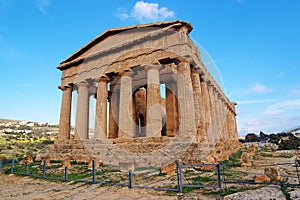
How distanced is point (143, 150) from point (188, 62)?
24.2 ft

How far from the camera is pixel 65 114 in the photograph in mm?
21969

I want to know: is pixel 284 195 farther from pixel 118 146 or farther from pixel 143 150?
pixel 118 146

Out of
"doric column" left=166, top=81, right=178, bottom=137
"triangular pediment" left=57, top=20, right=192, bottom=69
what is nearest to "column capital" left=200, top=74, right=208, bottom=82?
"doric column" left=166, top=81, right=178, bottom=137

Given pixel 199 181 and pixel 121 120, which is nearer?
pixel 199 181

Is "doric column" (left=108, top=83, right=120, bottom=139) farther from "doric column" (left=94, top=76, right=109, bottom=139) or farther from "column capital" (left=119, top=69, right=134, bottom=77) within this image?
"column capital" (left=119, top=69, right=134, bottom=77)

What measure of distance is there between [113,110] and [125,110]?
20.5 ft

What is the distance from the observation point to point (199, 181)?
8.14 metres

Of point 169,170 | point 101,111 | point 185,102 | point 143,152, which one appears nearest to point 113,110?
point 101,111

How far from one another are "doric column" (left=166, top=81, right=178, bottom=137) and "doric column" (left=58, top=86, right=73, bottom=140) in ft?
33.4

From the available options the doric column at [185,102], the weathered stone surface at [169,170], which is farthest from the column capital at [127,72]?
the weathered stone surface at [169,170]

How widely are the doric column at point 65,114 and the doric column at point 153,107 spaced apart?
9600 millimetres

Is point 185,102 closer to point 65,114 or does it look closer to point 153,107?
point 153,107

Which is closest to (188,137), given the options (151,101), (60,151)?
(151,101)

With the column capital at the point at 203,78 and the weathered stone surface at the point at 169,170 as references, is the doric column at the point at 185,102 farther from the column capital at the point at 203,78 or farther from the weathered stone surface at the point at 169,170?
the weathered stone surface at the point at 169,170
